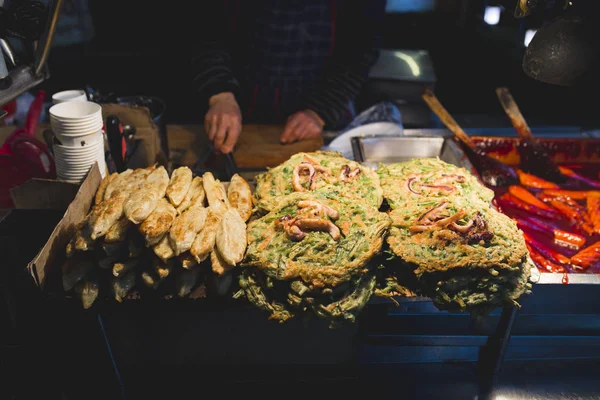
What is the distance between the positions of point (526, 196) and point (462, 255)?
138 cm

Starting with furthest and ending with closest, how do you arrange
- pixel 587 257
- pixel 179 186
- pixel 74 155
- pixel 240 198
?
pixel 587 257
pixel 74 155
pixel 240 198
pixel 179 186

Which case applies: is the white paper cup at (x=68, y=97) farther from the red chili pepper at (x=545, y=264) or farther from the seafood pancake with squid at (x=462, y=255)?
the red chili pepper at (x=545, y=264)

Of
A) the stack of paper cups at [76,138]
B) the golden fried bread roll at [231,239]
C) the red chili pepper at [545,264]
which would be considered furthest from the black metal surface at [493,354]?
the stack of paper cups at [76,138]

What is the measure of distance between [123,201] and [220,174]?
1227 millimetres

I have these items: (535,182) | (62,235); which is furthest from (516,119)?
(62,235)

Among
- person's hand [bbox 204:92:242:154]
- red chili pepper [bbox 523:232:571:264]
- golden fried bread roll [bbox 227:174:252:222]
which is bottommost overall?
red chili pepper [bbox 523:232:571:264]

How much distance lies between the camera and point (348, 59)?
13.8 ft

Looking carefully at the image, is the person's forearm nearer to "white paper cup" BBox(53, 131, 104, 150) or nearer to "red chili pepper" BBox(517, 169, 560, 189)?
"white paper cup" BBox(53, 131, 104, 150)

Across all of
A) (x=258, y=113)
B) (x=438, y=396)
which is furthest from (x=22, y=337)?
(x=258, y=113)

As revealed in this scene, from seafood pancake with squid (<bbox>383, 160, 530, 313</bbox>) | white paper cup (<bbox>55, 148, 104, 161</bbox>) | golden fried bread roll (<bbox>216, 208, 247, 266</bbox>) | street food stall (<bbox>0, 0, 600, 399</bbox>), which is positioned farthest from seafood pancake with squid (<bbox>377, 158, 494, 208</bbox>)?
white paper cup (<bbox>55, 148, 104, 161</bbox>)

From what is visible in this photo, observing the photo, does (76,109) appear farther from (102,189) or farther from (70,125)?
(102,189)

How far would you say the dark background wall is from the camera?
20.1 feet

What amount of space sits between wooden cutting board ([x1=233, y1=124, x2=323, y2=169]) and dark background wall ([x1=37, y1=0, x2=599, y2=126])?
7.57 ft

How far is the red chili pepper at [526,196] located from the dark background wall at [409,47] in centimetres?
341
